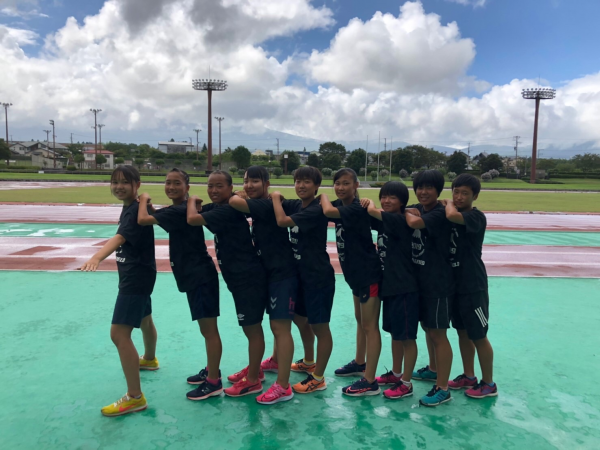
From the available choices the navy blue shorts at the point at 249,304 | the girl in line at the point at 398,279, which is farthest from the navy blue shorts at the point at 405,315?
the navy blue shorts at the point at 249,304

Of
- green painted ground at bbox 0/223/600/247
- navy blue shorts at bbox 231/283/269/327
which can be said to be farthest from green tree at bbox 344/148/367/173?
navy blue shorts at bbox 231/283/269/327

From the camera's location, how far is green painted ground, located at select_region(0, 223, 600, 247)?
1242 cm

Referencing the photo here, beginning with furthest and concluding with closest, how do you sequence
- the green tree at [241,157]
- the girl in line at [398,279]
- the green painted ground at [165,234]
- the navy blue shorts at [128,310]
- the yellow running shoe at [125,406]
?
the green tree at [241,157] < the green painted ground at [165,234] < the girl in line at [398,279] < the navy blue shorts at [128,310] < the yellow running shoe at [125,406]

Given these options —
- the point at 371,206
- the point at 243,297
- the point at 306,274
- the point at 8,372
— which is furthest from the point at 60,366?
the point at 371,206

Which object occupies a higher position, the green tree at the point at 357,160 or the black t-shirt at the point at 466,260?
the green tree at the point at 357,160

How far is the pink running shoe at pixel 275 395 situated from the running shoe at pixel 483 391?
1541 millimetres

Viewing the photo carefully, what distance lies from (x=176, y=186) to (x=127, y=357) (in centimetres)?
144

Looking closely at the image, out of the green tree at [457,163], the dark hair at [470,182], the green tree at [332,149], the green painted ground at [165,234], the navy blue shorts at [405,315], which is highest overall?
the green tree at [332,149]

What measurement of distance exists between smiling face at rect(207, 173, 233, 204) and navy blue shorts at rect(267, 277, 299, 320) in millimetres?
857

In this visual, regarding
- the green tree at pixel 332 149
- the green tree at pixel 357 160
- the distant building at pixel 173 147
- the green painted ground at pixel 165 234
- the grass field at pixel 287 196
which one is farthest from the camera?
the distant building at pixel 173 147

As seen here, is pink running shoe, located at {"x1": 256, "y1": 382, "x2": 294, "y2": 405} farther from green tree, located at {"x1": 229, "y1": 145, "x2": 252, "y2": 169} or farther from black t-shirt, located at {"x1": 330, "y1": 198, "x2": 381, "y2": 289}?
green tree, located at {"x1": 229, "y1": 145, "x2": 252, "y2": 169}

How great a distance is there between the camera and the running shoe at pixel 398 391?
383 centimetres

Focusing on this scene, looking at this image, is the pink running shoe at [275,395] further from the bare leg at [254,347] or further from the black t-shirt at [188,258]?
the black t-shirt at [188,258]

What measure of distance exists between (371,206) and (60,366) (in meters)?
3.29
